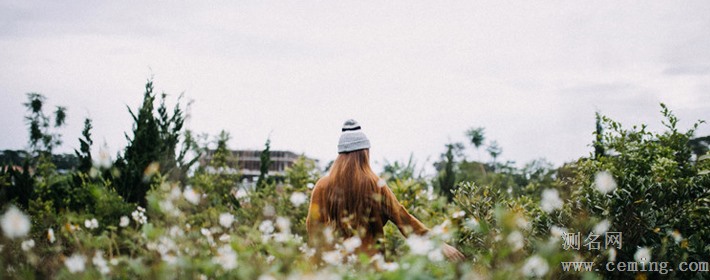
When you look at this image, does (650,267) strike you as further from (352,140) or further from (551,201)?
(352,140)

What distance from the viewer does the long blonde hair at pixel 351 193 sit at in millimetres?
3232

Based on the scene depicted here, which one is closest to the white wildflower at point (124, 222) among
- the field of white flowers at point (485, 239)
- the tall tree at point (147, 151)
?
the field of white flowers at point (485, 239)

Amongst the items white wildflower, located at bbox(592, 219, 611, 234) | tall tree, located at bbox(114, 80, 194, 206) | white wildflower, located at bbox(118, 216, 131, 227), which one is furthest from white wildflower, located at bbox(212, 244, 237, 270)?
tall tree, located at bbox(114, 80, 194, 206)

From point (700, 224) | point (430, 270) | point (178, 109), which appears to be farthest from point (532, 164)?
point (430, 270)

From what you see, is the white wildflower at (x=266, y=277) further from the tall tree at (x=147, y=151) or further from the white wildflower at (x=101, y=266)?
the tall tree at (x=147, y=151)

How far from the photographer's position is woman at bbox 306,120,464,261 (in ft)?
10.6

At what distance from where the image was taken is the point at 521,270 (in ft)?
6.65

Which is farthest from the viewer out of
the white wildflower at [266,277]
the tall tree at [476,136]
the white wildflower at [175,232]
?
the tall tree at [476,136]

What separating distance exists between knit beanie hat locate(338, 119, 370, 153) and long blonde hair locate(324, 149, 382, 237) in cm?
4

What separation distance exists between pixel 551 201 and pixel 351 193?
1388mm

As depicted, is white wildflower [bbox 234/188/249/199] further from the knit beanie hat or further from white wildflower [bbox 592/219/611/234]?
white wildflower [bbox 592/219/611/234]

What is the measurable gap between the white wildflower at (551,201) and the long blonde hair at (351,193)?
1.08m

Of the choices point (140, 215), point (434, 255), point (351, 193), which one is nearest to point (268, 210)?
point (140, 215)

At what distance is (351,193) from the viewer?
3254 mm
